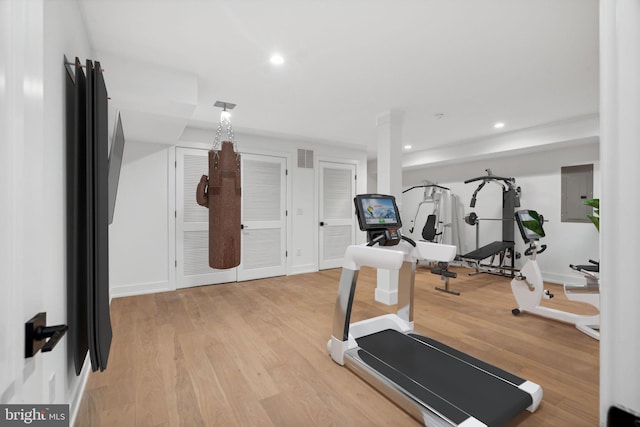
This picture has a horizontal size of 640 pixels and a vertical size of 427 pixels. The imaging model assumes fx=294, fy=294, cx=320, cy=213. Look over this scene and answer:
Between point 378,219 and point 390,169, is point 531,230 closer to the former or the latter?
point 390,169

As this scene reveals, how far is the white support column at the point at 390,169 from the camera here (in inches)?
145

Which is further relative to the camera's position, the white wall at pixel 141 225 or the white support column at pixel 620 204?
the white wall at pixel 141 225

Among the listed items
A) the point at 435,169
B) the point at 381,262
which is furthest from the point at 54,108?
the point at 435,169

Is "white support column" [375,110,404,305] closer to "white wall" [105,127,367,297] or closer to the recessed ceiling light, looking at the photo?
the recessed ceiling light

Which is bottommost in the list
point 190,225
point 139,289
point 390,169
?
point 139,289

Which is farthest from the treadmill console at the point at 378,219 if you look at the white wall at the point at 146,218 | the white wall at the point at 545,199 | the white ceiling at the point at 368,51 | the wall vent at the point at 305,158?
the white wall at the point at 545,199

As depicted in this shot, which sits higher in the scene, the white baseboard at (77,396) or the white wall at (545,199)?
the white wall at (545,199)

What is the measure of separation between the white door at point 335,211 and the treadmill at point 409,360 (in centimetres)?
316

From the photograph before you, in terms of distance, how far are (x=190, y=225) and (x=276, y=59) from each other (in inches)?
117

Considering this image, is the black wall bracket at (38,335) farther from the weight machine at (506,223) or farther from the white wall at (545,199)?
the white wall at (545,199)

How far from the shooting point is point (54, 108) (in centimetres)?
128

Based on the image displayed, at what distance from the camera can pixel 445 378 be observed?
1893 millimetres

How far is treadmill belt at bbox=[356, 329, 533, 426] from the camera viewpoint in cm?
160

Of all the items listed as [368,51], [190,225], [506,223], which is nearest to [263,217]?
[190,225]
